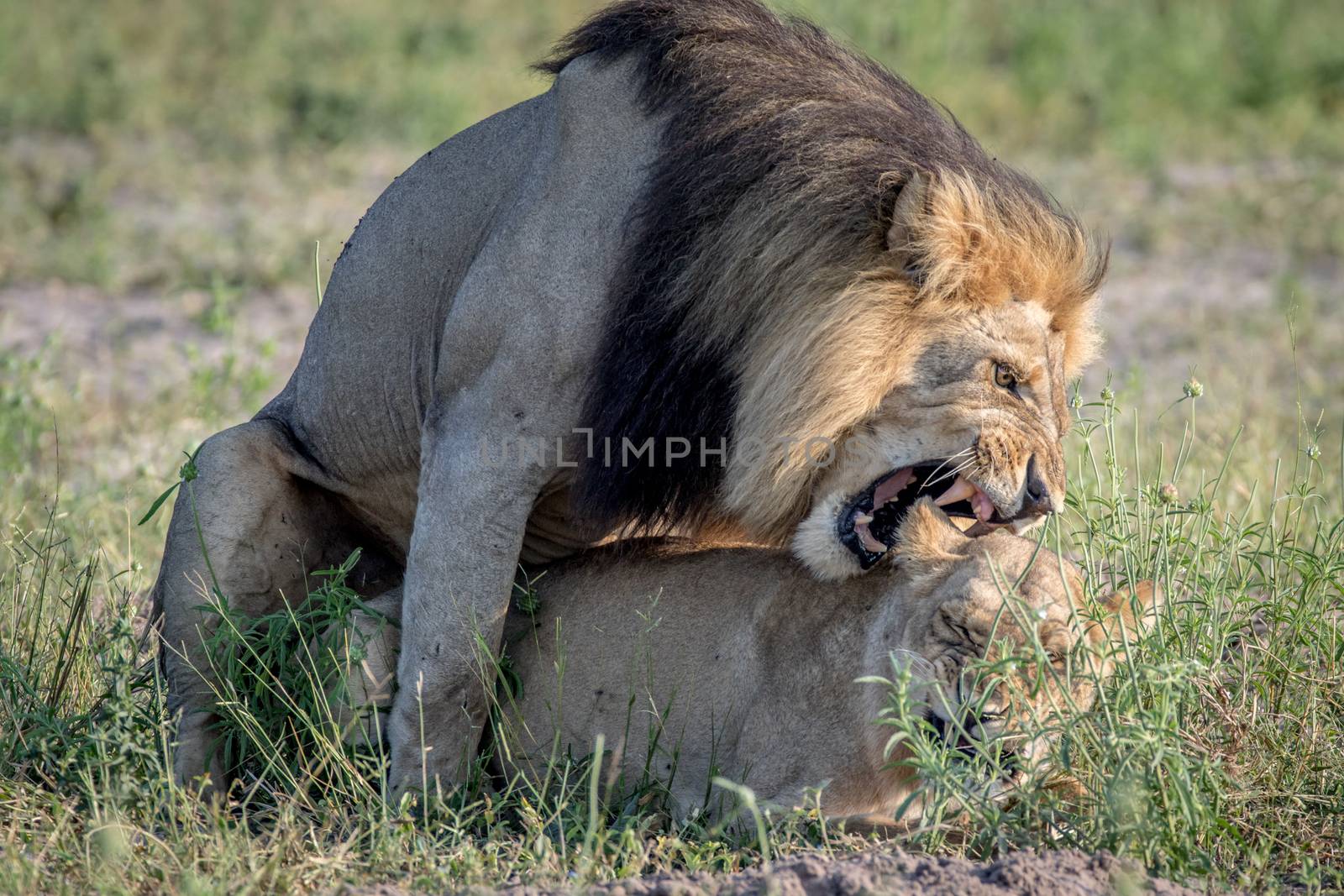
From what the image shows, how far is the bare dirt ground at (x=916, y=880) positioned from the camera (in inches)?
101

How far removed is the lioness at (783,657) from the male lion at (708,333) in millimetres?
135

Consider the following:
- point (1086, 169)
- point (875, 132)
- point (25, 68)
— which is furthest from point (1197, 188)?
point (25, 68)

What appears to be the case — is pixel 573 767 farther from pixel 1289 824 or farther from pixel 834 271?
pixel 1289 824

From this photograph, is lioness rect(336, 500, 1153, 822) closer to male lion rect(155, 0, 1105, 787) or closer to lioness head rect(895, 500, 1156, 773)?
lioness head rect(895, 500, 1156, 773)

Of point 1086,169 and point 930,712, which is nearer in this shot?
point 930,712

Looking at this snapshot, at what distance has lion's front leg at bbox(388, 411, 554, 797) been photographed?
11.3 ft

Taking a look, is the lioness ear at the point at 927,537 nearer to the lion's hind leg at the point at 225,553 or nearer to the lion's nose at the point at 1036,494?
the lion's nose at the point at 1036,494

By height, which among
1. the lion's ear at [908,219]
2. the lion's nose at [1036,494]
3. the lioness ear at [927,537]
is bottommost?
the lioness ear at [927,537]

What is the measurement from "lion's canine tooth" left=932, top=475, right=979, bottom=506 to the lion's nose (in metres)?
0.12

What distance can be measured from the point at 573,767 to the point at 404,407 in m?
1.03

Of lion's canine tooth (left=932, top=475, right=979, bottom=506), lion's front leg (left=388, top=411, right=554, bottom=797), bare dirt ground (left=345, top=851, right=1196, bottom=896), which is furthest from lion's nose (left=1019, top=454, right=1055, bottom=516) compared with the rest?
lion's front leg (left=388, top=411, right=554, bottom=797)

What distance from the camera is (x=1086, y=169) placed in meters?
10.0

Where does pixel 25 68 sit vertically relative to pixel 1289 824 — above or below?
above

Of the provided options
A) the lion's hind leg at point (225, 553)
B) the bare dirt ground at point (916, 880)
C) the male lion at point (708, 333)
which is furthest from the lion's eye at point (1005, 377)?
the lion's hind leg at point (225, 553)
